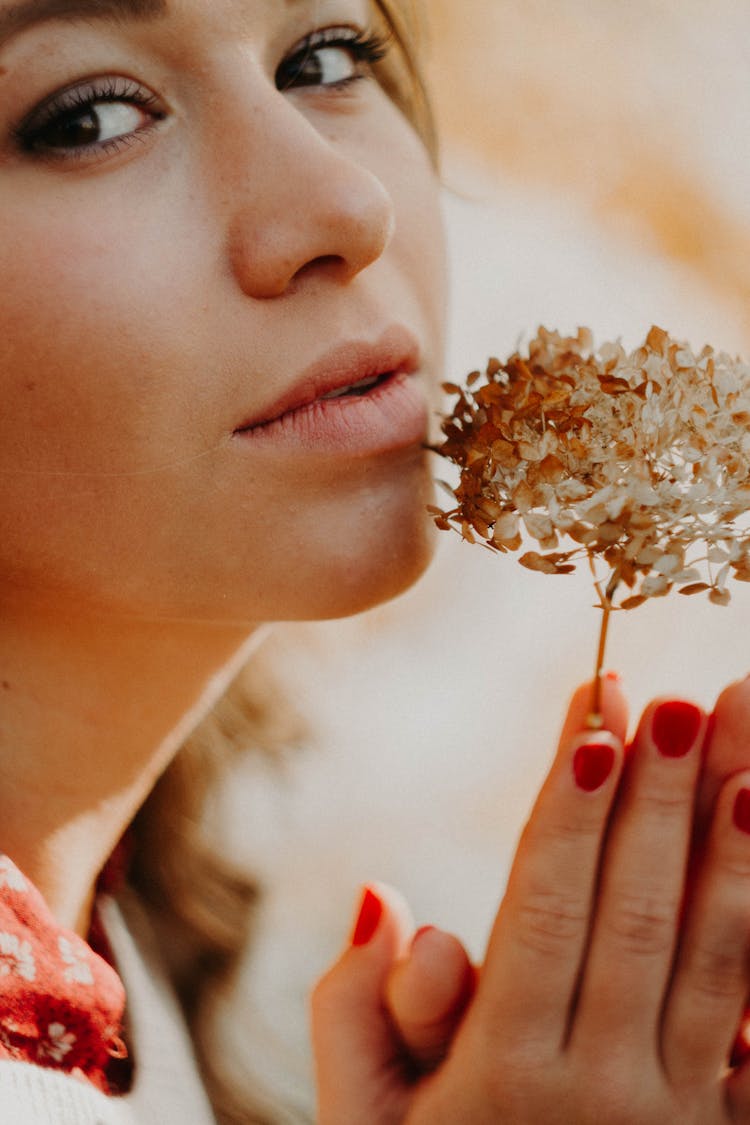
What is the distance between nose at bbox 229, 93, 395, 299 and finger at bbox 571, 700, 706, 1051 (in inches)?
18.1

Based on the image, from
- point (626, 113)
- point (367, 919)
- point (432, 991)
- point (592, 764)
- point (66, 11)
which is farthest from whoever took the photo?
point (626, 113)

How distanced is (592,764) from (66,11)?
70 cm

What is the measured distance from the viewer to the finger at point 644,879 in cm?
92

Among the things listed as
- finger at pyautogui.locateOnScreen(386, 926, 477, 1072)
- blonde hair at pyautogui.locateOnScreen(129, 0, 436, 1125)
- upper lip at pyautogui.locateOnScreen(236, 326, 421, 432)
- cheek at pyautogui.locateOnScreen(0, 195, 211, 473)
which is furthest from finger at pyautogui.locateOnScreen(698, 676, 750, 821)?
blonde hair at pyautogui.locateOnScreen(129, 0, 436, 1125)

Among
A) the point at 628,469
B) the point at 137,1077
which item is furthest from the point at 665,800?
the point at 137,1077

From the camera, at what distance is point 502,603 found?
1780mm

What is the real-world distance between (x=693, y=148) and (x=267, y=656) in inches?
39.9

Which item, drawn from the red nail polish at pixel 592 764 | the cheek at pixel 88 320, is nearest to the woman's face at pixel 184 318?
the cheek at pixel 88 320

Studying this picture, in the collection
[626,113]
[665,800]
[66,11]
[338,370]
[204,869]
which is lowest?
[204,869]

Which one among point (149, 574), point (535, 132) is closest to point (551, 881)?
point (149, 574)

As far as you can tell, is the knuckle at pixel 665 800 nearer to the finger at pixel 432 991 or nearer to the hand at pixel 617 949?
the hand at pixel 617 949

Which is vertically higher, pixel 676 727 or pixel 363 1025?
Answer: pixel 676 727

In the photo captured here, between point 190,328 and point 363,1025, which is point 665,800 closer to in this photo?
point 363,1025

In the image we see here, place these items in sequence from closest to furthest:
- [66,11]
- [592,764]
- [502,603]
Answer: [66,11] < [592,764] < [502,603]
